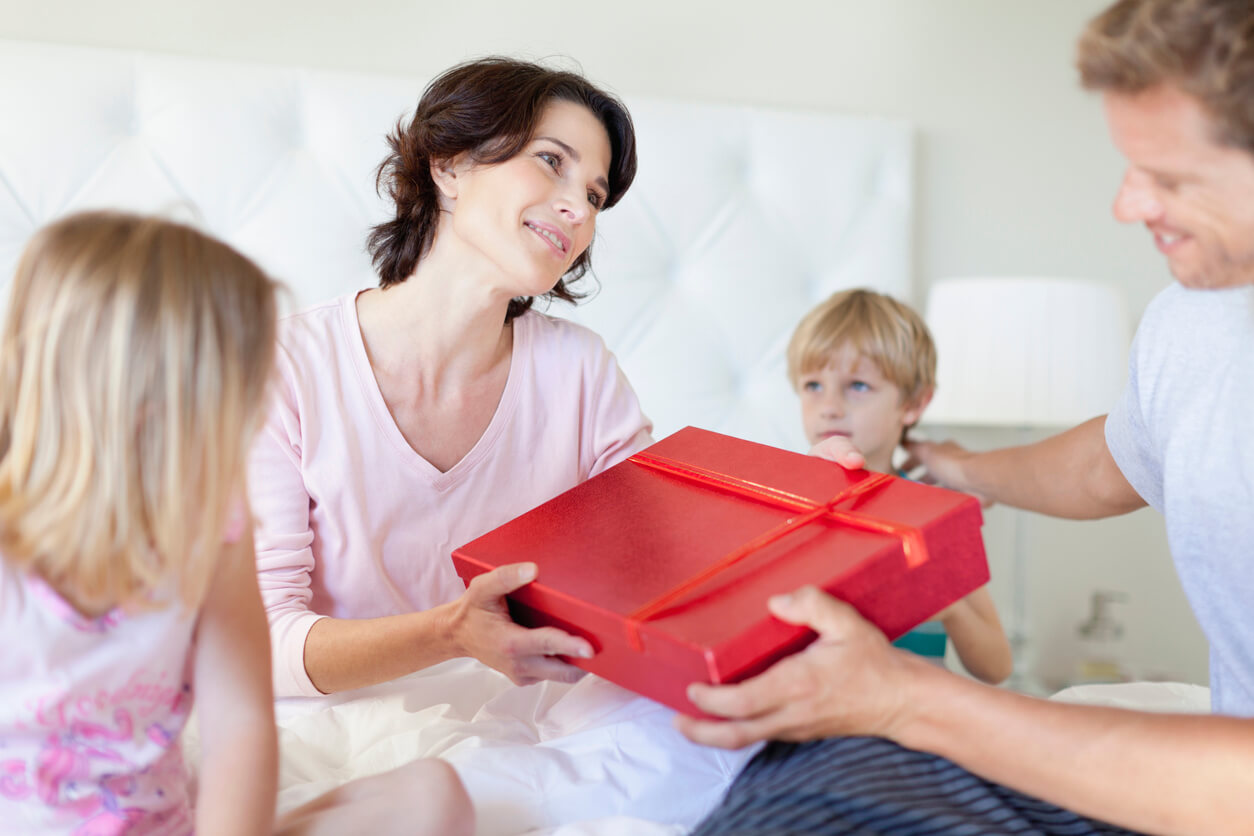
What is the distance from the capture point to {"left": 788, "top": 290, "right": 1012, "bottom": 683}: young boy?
1697 millimetres

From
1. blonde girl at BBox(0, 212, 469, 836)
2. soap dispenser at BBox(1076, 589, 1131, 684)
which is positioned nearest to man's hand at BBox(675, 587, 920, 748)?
blonde girl at BBox(0, 212, 469, 836)

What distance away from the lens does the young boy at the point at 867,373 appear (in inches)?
66.8

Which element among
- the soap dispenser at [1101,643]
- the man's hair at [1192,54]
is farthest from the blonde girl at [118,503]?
the soap dispenser at [1101,643]

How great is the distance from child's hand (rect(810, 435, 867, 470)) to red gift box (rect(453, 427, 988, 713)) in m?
0.02

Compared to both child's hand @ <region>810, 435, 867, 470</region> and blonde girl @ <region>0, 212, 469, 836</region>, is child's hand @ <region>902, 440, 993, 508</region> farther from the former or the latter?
blonde girl @ <region>0, 212, 469, 836</region>

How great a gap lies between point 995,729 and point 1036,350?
131cm

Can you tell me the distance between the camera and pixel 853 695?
822 millimetres

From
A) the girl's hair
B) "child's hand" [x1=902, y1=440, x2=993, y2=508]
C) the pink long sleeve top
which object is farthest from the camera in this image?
"child's hand" [x1=902, y1=440, x2=993, y2=508]

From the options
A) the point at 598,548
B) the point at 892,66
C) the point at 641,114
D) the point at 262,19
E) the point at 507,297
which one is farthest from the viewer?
the point at 892,66

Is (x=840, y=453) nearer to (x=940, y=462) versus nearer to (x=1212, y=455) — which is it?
(x=1212, y=455)

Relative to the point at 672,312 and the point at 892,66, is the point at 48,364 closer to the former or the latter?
the point at 672,312

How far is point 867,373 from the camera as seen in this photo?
1.71 meters

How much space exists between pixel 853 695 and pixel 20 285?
0.69 meters

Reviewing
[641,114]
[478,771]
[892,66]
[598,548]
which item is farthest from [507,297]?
[892,66]
